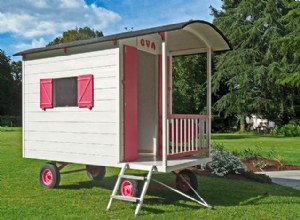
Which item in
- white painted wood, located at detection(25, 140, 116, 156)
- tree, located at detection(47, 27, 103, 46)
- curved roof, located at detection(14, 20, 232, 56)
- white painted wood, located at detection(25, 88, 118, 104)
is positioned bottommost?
white painted wood, located at detection(25, 140, 116, 156)

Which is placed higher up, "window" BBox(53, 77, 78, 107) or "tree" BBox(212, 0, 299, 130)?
A: "tree" BBox(212, 0, 299, 130)

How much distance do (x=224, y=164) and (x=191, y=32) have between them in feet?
11.8

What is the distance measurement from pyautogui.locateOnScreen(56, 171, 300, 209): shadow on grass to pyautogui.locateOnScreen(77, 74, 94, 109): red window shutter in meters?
1.85

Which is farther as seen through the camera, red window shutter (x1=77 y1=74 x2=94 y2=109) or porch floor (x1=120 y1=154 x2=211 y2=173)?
red window shutter (x1=77 y1=74 x2=94 y2=109)

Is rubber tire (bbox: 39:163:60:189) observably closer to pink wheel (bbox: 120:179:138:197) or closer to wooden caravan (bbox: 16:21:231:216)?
wooden caravan (bbox: 16:21:231:216)

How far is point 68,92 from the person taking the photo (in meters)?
6.61

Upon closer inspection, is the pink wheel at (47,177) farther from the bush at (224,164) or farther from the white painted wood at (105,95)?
the bush at (224,164)

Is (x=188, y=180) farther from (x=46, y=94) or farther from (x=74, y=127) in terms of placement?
(x=46, y=94)

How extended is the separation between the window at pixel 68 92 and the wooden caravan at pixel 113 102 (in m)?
0.02

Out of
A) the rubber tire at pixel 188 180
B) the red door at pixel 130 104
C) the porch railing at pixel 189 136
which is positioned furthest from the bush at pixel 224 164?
the red door at pixel 130 104

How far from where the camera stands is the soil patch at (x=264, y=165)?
9800 millimetres

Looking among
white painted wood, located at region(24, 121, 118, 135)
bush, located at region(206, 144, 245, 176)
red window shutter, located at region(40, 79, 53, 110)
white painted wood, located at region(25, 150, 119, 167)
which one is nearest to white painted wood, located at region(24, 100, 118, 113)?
red window shutter, located at region(40, 79, 53, 110)

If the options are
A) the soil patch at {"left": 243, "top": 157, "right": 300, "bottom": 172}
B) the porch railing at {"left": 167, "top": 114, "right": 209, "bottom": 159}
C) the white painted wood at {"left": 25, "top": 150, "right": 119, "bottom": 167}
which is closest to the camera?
the white painted wood at {"left": 25, "top": 150, "right": 119, "bottom": 167}

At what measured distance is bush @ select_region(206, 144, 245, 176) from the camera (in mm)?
8359
